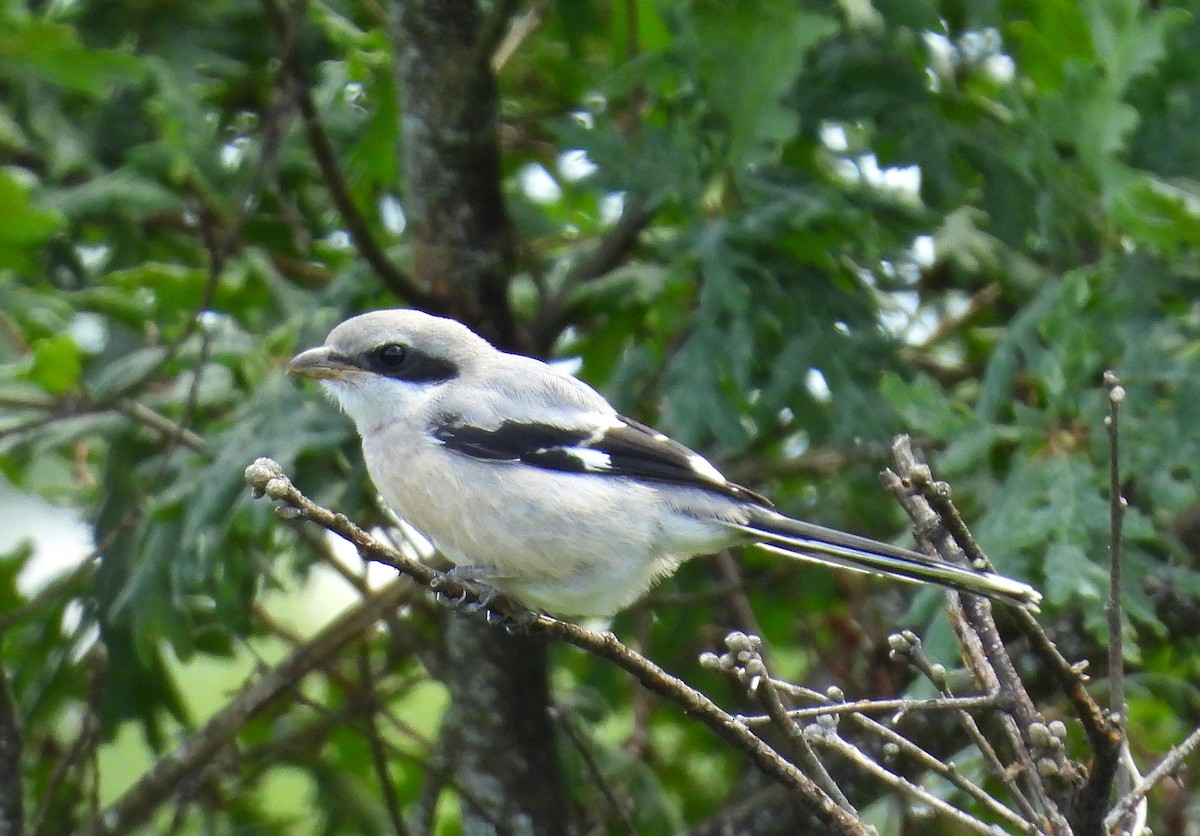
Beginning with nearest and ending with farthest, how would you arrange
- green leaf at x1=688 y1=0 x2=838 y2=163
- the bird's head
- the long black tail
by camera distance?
the long black tail, green leaf at x1=688 y1=0 x2=838 y2=163, the bird's head

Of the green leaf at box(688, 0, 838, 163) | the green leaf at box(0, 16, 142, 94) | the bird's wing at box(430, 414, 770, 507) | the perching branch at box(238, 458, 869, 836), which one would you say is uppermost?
the green leaf at box(688, 0, 838, 163)

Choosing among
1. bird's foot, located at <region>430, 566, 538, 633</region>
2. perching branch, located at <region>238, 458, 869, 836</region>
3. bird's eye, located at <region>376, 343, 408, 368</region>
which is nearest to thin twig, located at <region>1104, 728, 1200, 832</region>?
perching branch, located at <region>238, 458, 869, 836</region>

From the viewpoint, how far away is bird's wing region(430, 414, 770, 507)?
356 cm

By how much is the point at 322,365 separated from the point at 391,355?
0.19 m

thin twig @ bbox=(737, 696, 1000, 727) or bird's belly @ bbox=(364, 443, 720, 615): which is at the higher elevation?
thin twig @ bbox=(737, 696, 1000, 727)

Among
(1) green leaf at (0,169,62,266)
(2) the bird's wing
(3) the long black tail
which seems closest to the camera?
(3) the long black tail

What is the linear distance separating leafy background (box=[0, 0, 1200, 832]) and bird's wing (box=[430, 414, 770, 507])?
0.19 meters

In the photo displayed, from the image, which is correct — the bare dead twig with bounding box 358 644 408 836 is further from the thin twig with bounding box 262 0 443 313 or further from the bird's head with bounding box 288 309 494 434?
the thin twig with bounding box 262 0 443 313

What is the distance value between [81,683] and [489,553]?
2.01 meters

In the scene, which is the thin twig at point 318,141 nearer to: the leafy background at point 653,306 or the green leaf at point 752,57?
the leafy background at point 653,306

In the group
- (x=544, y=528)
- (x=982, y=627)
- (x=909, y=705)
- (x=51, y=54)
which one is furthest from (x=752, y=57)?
(x=909, y=705)

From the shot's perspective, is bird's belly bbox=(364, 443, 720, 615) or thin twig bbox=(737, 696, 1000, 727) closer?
thin twig bbox=(737, 696, 1000, 727)

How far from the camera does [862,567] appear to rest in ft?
9.62

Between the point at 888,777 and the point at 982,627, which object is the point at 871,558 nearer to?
the point at 982,627
